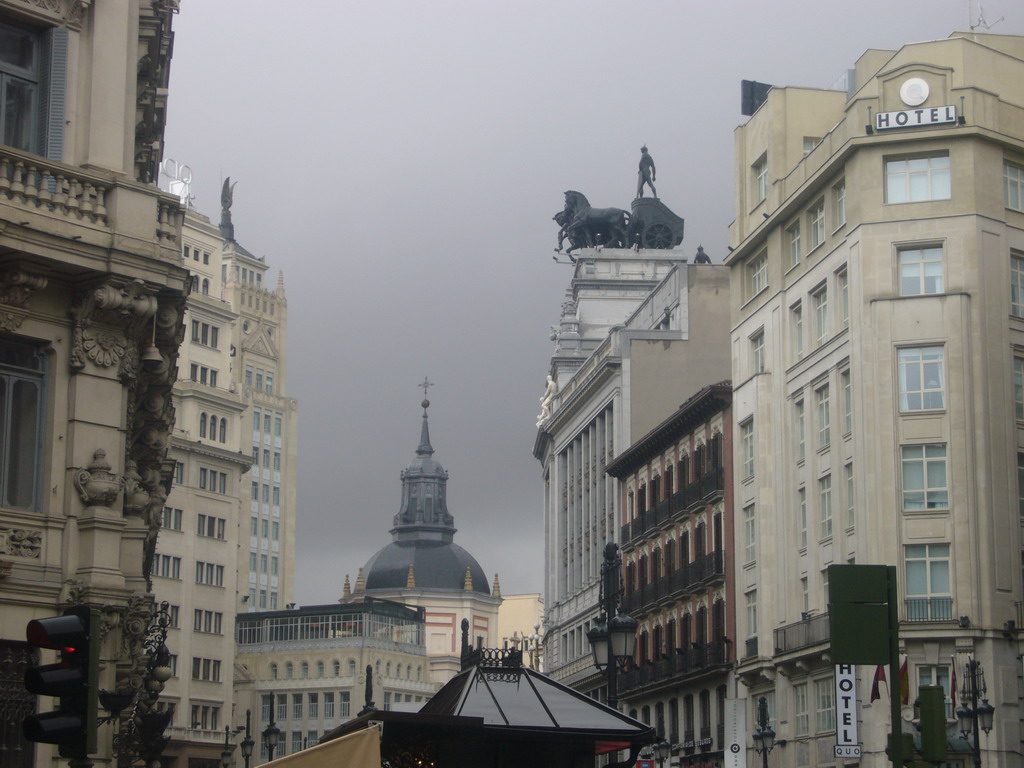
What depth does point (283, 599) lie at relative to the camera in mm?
161000

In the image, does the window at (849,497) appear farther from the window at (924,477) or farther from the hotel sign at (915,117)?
the hotel sign at (915,117)

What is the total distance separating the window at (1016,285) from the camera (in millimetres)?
53375

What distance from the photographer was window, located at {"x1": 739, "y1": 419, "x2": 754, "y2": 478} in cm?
6269

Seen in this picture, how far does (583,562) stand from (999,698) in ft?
166

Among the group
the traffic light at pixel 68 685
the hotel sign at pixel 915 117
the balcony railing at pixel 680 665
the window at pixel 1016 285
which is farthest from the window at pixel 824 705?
the traffic light at pixel 68 685

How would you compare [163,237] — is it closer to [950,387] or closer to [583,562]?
[950,387]

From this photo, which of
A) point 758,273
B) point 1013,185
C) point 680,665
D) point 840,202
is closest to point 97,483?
point 840,202

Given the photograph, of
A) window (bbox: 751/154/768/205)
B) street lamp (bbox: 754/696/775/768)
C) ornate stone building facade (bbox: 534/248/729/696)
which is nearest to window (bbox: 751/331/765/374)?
window (bbox: 751/154/768/205)

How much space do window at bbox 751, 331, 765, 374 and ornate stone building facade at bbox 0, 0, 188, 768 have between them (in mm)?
41375

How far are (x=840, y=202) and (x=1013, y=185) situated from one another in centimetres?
539

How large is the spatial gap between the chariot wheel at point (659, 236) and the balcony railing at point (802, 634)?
56.0 m

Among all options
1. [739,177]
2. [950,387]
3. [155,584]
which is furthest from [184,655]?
[950,387]

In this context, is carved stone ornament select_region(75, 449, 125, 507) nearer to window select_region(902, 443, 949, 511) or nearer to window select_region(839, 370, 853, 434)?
window select_region(902, 443, 949, 511)

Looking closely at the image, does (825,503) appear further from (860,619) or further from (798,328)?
(860,619)
